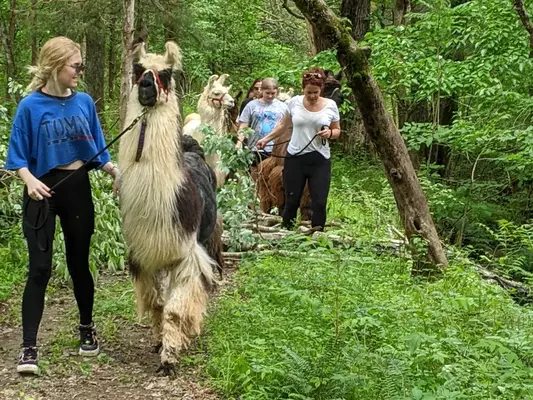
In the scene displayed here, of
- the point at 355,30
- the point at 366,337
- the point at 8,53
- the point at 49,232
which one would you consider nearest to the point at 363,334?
the point at 366,337

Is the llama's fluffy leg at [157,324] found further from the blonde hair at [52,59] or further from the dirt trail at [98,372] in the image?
the blonde hair at [52,59]

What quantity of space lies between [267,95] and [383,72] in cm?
164

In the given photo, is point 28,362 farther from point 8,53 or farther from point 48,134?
point 8,53

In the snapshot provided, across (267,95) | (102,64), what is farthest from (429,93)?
(102,64)

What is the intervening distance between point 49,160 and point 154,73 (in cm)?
83

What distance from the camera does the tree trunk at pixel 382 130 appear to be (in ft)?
17.9

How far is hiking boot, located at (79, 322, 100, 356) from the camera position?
4680 mm

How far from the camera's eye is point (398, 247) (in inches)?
287

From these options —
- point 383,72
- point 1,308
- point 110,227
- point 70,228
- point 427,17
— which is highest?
point 427,17

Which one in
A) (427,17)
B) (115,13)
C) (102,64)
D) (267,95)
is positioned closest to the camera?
(267,95)

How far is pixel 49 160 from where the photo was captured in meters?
4.21

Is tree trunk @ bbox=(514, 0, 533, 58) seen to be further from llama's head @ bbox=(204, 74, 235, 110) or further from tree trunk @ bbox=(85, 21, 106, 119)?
tree trunk @ bbox=(85, 21, 106, 119)

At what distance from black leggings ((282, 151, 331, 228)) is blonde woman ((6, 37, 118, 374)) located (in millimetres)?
3231

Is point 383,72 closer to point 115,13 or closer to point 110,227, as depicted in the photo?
point 110,227
